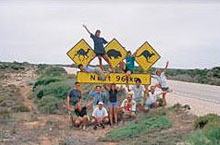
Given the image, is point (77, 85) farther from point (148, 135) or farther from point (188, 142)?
point (188, 142)

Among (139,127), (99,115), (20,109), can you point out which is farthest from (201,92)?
(139,127)

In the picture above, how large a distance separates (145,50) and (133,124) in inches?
154

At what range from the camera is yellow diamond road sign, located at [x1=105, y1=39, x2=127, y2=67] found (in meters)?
18.8

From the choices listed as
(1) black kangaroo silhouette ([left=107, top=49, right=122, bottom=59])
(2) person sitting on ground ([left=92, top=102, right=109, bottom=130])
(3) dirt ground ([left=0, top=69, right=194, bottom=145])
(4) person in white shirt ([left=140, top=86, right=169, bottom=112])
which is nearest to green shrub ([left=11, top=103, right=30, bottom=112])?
(3) dirt ground ([left=0, top=69, right=194, bottom=145])

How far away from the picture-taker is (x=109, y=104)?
17875 mm

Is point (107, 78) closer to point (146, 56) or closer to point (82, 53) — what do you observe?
point (82, 53)

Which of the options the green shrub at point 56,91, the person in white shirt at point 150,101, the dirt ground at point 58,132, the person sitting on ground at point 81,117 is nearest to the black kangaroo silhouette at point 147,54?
the person in white shirt at point 150,101

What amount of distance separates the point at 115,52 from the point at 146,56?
1393 millimetres

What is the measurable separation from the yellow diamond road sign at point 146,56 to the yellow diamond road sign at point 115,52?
0.68m

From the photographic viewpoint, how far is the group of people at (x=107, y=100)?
17672mm

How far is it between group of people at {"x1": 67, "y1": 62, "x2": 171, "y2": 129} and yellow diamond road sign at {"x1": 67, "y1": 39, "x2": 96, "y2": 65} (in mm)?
947

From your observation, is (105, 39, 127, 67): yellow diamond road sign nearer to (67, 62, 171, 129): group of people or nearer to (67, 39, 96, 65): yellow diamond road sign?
(67, 39, 96, 65): yellow diamond road sign

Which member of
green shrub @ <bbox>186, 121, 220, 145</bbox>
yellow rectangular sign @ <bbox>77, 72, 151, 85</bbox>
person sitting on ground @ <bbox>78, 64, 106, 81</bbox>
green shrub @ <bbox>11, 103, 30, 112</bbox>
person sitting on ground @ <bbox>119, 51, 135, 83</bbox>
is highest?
person sitting on ground @ <bbox>119, 51, 135, 83</bbox>

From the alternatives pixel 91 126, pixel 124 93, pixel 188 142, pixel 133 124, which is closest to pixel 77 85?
pixel 91 126
